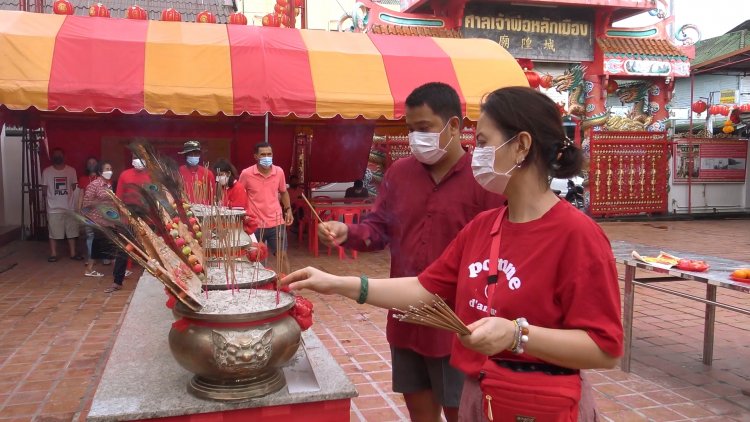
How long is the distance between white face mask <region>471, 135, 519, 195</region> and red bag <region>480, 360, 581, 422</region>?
48 centimetres

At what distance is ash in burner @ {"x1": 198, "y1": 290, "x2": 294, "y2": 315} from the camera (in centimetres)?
197

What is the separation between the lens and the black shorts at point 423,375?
2.22m

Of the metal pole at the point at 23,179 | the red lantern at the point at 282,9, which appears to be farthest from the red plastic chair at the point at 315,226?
the metal pole at the point at 23,179

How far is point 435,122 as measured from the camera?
2281 mm

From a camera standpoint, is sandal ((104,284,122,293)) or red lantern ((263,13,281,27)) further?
red lantern ((263,13,281,27))

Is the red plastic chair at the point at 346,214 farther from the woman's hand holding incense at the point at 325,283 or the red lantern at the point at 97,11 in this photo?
the woman's hand holding incense at the point at 325,283

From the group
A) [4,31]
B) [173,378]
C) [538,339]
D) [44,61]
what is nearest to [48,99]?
[44,61]

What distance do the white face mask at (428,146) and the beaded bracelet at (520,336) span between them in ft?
3.52

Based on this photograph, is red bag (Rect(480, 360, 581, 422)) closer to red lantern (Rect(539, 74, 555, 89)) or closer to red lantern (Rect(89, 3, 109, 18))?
red lantern (Rect(89, 3, 109, 18))

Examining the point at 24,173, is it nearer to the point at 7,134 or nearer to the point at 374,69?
the point at 7,134

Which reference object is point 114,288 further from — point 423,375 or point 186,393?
point 423,375

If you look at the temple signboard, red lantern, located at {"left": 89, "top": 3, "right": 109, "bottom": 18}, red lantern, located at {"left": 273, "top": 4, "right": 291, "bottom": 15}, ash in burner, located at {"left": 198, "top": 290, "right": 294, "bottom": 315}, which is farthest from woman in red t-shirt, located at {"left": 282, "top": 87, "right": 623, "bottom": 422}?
the temple signboard

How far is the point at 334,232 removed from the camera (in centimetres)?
232

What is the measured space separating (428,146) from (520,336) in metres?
1.10
